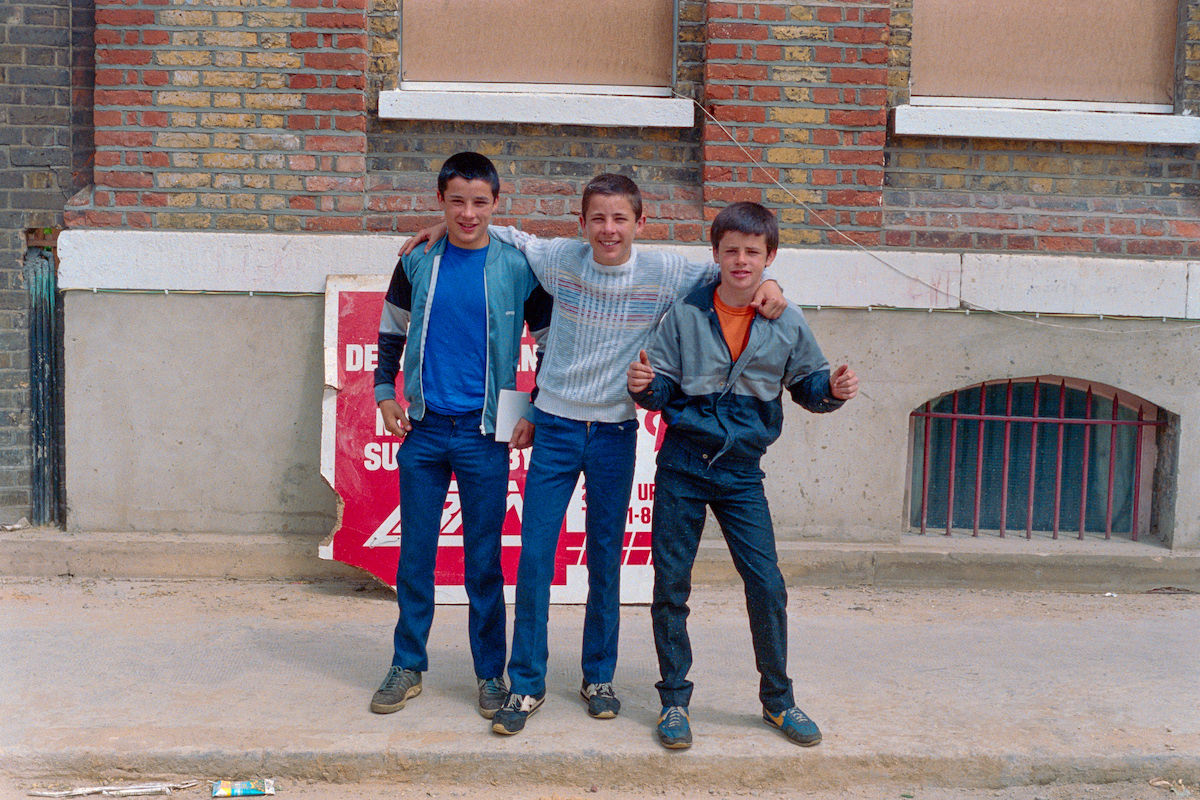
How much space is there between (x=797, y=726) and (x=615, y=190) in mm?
1832

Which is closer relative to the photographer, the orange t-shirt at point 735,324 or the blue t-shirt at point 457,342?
the orange t-shirt at point 735,324

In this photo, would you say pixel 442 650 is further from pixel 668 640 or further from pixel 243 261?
pixel 243 261

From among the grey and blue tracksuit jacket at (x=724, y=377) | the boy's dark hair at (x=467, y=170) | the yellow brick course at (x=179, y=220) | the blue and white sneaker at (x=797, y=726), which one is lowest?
the blue and white sneaker at (x=797, y=726)

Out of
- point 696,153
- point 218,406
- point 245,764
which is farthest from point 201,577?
point 696,153

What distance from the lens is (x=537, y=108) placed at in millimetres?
5719

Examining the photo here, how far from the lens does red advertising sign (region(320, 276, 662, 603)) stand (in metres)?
5.44

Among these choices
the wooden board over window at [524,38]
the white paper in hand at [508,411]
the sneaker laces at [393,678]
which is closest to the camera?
the white paper in hand at [508,411]

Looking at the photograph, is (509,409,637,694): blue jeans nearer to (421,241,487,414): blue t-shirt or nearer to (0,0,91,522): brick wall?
(421,241,487,414): blue t-shirt

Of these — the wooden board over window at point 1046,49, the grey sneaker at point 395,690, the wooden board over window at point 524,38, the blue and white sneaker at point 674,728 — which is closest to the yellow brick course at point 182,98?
the wooden board over window at point 524,38

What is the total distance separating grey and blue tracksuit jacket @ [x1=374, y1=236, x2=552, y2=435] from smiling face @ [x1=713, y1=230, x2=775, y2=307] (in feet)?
2.25

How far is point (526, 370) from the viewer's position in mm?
5598

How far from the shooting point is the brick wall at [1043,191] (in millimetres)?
5871

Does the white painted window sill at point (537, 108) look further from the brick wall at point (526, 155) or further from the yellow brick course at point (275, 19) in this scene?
the yellow brick course at point (275, 19)

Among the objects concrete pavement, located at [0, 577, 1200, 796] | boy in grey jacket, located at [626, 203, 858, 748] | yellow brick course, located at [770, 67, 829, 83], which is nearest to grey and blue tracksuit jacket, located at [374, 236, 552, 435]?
boy in grey jacket, located at [626, 203, 858, 748]
